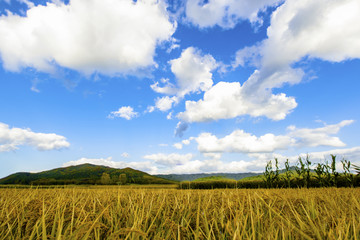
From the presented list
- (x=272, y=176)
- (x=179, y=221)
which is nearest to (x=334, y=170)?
(x=272, y=176)

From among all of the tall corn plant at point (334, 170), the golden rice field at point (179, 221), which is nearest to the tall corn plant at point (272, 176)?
the tall corn plant at point (334, 170)

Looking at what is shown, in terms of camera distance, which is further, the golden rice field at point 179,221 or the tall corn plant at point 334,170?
the tall corn plant at point 334,170

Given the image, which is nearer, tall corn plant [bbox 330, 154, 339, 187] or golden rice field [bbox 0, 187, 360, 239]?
golden rice field [bbox 0, 187, 360, 239]

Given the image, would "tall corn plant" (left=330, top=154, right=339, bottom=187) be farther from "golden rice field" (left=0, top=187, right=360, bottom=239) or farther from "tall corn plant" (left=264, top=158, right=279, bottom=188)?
"golden rice field" (left=0, top=187, right=360, bottom=239)

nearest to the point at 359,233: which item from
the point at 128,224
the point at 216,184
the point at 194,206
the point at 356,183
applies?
the point at 194,206

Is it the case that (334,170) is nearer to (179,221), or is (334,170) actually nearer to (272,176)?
(272,176)

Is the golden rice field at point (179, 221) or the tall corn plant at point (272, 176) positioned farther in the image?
the tall corn plant at point (272, 176)

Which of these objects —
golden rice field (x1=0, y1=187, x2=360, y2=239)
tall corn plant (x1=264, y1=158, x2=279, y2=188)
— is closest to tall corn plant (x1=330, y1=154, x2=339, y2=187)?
tall corn plant (x1=264, y1=158, x2=279, y2=188)

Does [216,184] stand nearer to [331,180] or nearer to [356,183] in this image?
[331,180]

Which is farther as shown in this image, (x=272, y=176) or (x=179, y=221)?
(x=272, y=176)

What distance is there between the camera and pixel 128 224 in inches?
54.6

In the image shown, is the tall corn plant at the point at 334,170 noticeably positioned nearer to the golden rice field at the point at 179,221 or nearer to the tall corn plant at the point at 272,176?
the tall corn plant at the point at 272,176

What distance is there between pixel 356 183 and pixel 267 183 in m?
5.30

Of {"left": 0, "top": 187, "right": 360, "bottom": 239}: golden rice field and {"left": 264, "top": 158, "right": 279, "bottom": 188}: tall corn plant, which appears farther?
{"left": 264, "top": 158, "right": 279, "bottom": 188}: tall corn plant
